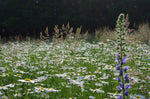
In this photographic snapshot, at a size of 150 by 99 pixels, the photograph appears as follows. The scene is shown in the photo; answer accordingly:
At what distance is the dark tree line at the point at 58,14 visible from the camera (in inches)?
857

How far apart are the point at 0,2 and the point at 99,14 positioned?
446 inches

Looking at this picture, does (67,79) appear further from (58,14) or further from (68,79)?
(58,14)

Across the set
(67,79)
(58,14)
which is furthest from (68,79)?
(58,14)

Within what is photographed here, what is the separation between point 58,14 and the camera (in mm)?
23328

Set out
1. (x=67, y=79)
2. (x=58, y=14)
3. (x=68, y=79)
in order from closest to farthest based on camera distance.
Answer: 1. (x=68, y=79)
2. (x=67, y=79)
3. (x=58, y=14)

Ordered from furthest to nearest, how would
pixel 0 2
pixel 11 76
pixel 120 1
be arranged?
pixel 120 1
pixel 0 2
pixel 11 76

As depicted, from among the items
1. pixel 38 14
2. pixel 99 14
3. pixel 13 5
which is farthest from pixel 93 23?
pixel 13 5

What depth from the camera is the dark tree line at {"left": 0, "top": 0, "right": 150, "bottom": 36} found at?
21.8 meters

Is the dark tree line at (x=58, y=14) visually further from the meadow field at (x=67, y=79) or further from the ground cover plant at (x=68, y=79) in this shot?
the meadow field at (x=67, y=79)

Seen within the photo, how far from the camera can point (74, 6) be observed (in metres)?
23.3

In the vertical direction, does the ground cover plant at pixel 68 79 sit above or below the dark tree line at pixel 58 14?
below

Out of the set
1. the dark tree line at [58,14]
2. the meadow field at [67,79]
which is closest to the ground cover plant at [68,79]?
the meadow field at [67,79]

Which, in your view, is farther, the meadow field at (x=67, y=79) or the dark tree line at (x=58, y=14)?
the dark tree line at (x=58, y=14)

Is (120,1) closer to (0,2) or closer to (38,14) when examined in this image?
(38,14)
